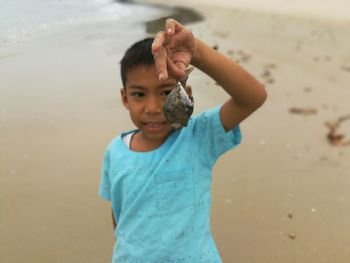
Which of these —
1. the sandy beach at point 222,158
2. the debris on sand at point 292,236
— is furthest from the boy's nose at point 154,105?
the debris on sand at point 292,236

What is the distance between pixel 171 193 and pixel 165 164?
0.12m

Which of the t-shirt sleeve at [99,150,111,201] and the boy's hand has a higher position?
the boy's hand

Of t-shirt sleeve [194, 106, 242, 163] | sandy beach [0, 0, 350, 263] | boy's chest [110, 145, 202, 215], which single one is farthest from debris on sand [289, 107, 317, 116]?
boy's chest [110, 145, 202, 215]

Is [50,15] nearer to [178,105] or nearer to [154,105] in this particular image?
[154,105]

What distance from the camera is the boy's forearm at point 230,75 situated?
1.79 metres

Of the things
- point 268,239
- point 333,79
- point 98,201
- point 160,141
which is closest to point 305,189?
point 268,239

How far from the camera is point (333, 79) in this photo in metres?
5.84

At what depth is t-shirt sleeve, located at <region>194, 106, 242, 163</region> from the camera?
6.56ft

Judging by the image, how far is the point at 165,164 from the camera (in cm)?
197

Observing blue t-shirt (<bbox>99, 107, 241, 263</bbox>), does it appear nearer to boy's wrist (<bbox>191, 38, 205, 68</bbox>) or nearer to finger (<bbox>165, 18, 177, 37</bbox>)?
boy's wrist (<bbox>191, 38, 205, 68</bbox>)

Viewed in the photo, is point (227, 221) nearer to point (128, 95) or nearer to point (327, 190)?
point (327, 190)

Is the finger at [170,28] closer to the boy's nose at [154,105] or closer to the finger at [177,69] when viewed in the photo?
the finger at [177,69]

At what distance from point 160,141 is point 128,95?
243 mm

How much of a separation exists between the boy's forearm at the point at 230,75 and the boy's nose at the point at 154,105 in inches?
7.7
